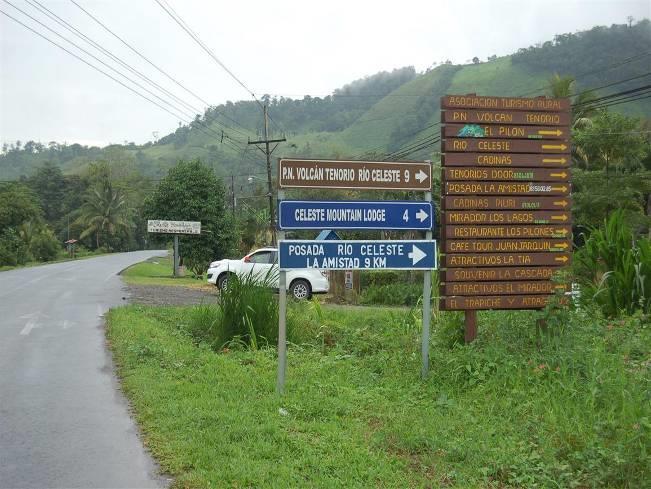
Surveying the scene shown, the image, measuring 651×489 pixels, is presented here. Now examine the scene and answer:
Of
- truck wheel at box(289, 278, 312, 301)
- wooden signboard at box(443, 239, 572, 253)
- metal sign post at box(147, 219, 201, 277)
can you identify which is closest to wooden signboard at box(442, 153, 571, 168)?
wooden signboard at box(443, 239, 572, 253)

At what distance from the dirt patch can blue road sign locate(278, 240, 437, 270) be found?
917cm

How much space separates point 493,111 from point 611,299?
3.18m

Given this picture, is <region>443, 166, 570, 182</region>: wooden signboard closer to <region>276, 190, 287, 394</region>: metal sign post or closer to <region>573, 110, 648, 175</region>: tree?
<region>276, 190, 287, 394</region>: metal sign post

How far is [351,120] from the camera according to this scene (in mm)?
141250

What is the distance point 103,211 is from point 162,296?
221 feet

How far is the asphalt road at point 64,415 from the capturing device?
4.98m

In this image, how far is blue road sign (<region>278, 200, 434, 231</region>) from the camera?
7406 millimetres

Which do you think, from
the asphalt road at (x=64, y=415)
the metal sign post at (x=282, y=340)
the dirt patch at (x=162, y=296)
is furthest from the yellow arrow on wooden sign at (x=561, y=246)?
the dirt patch at (x=162, y=296)

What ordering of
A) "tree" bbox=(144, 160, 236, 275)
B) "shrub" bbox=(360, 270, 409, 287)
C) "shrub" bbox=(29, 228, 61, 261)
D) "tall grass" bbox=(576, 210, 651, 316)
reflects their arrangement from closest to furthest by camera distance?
"tall grass" bbox=(576, 210, 651, 316) → "shrub" bbox=(360, 270, 409, 287) → "tree" bbox=(144, 160, 236, 275) → "shrub" bbox=(29, 228, 61, 261)

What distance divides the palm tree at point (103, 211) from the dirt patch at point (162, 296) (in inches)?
2399

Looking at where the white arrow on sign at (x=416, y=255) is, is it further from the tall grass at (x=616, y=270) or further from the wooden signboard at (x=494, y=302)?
the tall grass at (x=616, y=270)

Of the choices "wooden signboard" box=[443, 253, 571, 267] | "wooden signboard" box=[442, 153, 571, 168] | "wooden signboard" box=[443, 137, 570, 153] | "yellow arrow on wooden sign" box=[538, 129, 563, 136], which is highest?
"yellow arrow on wooden sign" box=[538, 129, 563, 136]

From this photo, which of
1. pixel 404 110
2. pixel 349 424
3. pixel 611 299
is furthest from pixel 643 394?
pixel 404 110

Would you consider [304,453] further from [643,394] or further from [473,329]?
[473,329]
